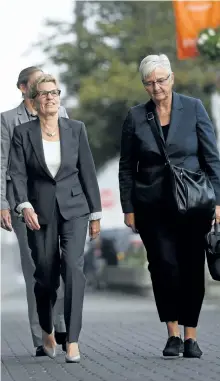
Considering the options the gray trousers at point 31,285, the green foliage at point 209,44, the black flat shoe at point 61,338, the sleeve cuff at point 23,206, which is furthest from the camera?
the green foliage at point 209,44

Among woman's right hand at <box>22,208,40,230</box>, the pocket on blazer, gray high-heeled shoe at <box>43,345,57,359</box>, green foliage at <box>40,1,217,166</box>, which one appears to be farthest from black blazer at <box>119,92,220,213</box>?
green foliage at <box>40,1,217,166</box>

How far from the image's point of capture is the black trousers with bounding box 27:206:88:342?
9.50 metres

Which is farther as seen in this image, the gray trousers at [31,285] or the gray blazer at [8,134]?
the gray blazer at [8,134]

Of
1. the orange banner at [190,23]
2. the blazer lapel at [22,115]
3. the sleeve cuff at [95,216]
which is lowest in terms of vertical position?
the sleeve cuff at [95,216]

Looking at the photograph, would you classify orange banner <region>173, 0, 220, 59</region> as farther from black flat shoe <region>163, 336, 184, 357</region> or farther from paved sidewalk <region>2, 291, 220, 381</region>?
black flat shoe <region>163, 336, 184, 357</region>

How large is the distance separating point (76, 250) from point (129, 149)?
72 cm

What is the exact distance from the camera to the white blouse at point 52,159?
962 cm

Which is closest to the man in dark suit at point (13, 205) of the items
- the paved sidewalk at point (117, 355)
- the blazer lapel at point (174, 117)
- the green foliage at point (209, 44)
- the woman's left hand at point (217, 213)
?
the paved sidewalk at point (117, 355)

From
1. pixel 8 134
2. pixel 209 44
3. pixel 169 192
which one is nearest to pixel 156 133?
pixel 169 192

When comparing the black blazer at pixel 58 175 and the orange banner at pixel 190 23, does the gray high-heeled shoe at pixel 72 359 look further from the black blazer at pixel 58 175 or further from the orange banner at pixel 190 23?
the orange banner at pixel 190 23

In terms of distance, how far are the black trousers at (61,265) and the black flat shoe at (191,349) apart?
2.25 ft

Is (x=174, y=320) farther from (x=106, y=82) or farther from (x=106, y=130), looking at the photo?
(x=106, y=130)

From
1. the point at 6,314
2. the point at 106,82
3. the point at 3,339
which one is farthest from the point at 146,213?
the point at 106,82

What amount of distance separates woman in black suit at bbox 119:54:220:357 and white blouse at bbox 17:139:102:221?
0.35 m
